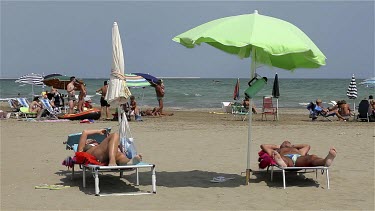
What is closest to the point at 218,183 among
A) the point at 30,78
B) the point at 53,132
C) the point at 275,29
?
the point at 275,29

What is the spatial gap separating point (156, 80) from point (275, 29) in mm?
13443

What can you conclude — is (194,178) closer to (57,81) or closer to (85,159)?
(85,159)

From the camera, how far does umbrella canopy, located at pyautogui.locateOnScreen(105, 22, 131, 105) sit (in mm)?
7430

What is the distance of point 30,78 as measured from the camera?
25156 millimetres

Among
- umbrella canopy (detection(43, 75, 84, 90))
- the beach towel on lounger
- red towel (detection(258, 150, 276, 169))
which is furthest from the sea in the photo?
the beach towel on lounger

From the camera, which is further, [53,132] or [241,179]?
[53,132]

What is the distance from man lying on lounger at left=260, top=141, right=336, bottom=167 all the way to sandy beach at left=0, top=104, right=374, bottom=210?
1.04 ft

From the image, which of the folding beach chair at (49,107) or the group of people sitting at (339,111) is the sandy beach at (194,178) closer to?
the folding beach chair at (49,107)

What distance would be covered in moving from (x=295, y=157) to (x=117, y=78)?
262 centimetres

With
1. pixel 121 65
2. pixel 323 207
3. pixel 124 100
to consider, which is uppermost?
pixel 121 65

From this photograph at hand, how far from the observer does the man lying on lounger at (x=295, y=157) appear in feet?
23.2

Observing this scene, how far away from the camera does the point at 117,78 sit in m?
7.46

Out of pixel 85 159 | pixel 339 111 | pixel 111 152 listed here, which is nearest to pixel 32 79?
pixel 339 111

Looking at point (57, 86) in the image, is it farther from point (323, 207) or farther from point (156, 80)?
point (323, 207)
